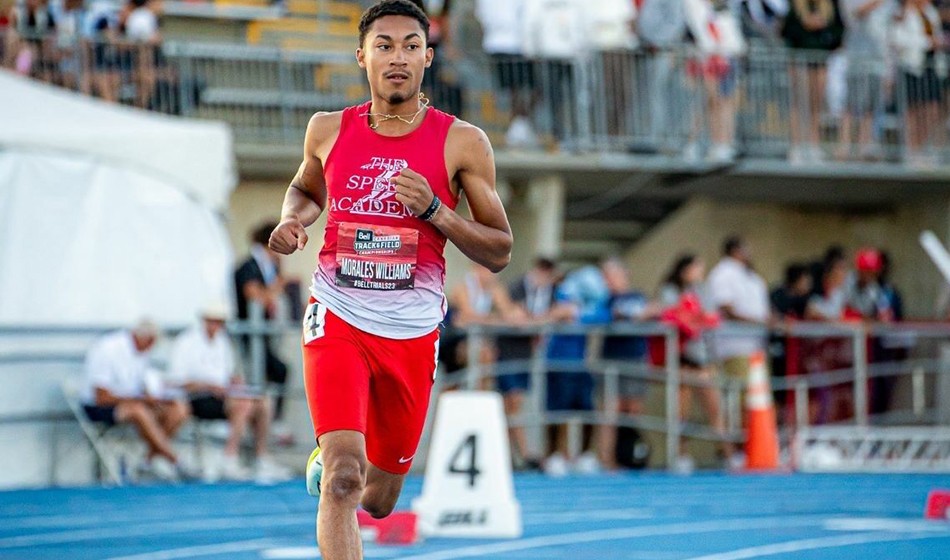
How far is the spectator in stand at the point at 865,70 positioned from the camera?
20.3 metres

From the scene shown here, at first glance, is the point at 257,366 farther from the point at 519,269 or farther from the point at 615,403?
the point at 519,269

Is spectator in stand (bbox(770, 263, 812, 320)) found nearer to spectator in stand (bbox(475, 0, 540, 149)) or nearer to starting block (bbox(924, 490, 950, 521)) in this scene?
spectator in stand (bbox(475, 0, 540, 149))

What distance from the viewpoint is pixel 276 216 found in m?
20.4

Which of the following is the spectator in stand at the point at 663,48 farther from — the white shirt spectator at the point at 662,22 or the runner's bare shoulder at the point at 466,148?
the runner's bare shoulder at the point at 466,148

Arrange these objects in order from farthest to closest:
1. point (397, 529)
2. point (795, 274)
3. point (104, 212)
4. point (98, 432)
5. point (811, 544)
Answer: point (795, 274), point (104, 212), point (98, 432), point (397, 529), point (811, 544)

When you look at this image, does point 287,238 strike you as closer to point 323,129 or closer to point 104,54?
point 323,129

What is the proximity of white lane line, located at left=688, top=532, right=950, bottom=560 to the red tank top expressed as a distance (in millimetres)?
3153

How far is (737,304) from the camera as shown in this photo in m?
17.0

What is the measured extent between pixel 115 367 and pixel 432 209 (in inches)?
356

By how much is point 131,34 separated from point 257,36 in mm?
2723

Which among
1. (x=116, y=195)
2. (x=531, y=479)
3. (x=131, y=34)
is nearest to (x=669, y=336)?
(x=531, y=479)

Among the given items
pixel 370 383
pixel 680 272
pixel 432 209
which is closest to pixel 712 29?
pixel 680 272

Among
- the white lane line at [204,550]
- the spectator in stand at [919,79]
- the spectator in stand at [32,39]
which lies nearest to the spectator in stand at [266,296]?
the spectator in stand at [32,39]

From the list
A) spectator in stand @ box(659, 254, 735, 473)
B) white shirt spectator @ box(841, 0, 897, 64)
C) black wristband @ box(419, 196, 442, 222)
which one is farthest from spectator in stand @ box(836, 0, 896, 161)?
black wristband @ box(419, 196, 442, 222)
